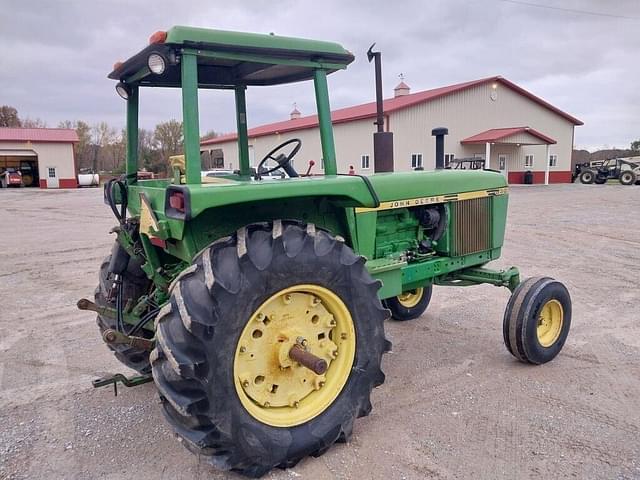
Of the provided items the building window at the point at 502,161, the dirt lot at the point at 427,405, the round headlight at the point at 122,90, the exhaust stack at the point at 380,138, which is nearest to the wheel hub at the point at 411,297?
the dirt lot at the point at 427,405

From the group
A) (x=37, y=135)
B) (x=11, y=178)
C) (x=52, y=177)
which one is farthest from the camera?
(x=37, y=135)

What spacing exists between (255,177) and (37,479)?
2.21 metres

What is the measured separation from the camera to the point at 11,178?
3319cm

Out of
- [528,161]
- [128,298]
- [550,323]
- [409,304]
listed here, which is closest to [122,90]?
[128,298]

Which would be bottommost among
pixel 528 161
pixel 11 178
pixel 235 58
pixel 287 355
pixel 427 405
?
pixel 427 405

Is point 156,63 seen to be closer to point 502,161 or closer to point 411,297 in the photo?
point 411,297

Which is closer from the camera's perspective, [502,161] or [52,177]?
[502,161]

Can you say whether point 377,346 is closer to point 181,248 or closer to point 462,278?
point 181,248

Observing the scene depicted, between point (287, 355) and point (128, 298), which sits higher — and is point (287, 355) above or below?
below

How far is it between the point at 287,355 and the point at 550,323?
246cm

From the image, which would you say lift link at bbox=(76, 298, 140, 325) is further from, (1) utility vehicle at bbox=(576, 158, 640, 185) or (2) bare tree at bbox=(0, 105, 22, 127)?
(2) bare tree at bbox=(0, 105, 22, 127)

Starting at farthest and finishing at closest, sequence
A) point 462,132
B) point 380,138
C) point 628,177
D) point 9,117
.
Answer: point 9,117 → point 628,177 → point 462,132 → point 380,138

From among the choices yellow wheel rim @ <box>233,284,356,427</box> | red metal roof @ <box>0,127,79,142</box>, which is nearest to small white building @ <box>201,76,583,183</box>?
red metal roof @ <box>0,127,79,142</box>

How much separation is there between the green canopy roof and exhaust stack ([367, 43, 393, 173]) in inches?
30.7
